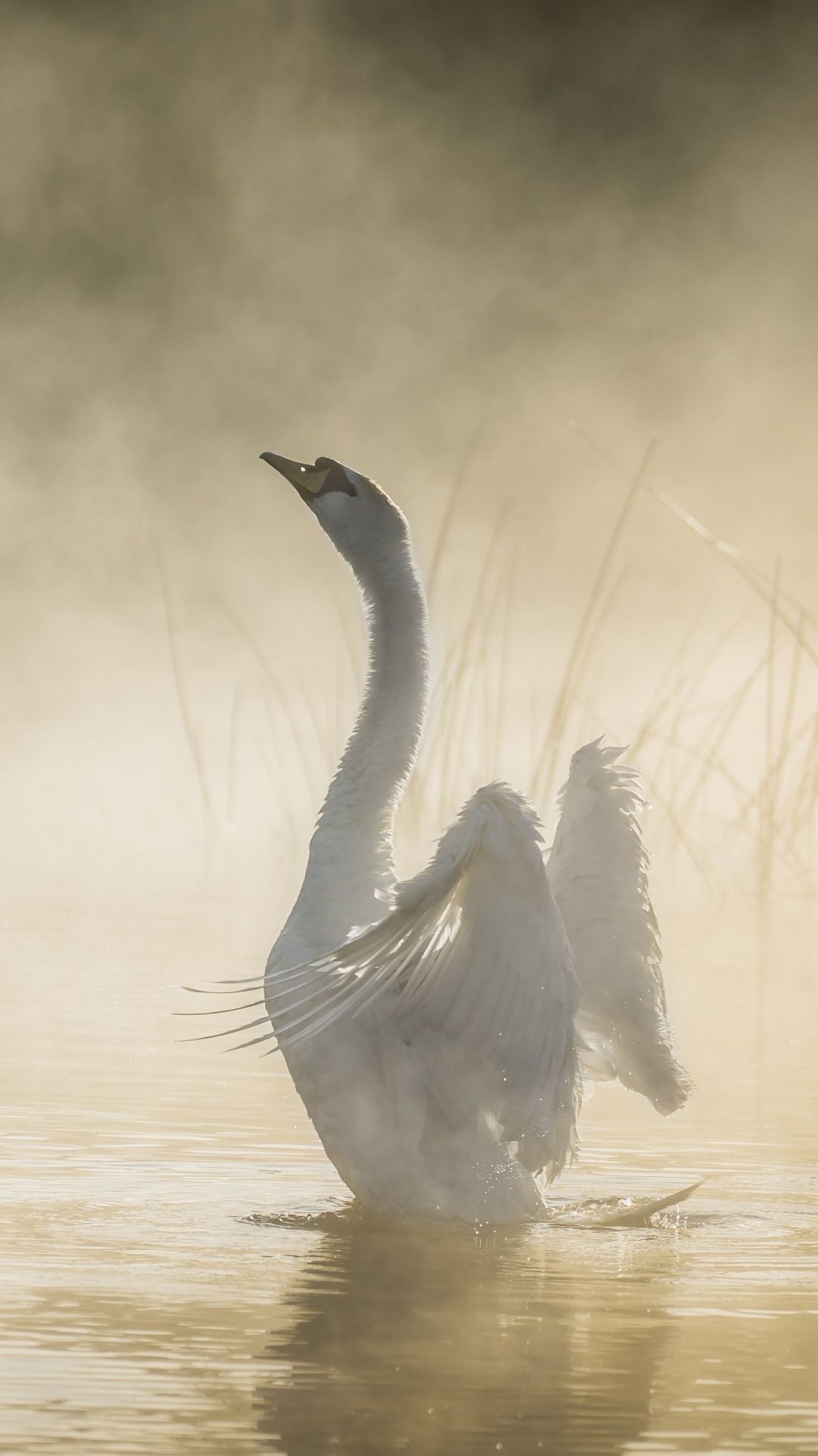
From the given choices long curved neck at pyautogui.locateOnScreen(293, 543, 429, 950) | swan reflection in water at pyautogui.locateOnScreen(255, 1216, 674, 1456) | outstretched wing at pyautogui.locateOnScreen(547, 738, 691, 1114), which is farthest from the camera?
outstretched wing at pyautogui.locateOnScreen(547, 738, 691, 1114)

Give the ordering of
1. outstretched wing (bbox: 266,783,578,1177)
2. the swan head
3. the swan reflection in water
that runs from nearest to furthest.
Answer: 1. the swan reflection in water
2. outstretched wing (bbox: 266,783,578,1177)
3. the swan head

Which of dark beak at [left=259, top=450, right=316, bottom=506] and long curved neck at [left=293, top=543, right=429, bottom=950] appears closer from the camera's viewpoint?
long curved neck at [left=293, top=543, right=429, bottom=950]

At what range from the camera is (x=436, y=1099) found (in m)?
5.48

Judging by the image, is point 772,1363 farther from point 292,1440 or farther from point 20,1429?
point 20,1429

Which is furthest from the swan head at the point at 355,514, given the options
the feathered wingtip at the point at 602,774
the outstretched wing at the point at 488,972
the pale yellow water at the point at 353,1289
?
the pale yellow water at the point at 353,1289

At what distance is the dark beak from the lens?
6766mm

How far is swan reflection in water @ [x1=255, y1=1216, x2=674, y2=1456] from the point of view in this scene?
3516 mm

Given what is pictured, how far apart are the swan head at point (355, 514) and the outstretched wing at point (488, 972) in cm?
179

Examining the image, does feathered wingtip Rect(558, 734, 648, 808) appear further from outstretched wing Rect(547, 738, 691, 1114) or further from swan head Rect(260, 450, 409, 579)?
swan head Rect(260, 450, 409, 579)

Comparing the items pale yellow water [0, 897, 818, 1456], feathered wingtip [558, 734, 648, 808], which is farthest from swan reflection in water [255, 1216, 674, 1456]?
feathered wingtip [558, 734, 648, 808]

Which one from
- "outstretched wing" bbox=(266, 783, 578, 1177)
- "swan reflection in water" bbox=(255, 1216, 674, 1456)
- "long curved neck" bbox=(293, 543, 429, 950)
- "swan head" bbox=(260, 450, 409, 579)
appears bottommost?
"swan reflection in water" bbox=(255, 1216, 674, 1456)

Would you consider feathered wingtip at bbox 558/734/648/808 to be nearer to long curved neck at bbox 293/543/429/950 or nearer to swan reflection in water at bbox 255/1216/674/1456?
long curved neck at bbox 293/543/429/950

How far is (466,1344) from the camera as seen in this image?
4.11 metres

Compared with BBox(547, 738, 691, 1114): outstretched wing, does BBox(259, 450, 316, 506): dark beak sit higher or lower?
higher
